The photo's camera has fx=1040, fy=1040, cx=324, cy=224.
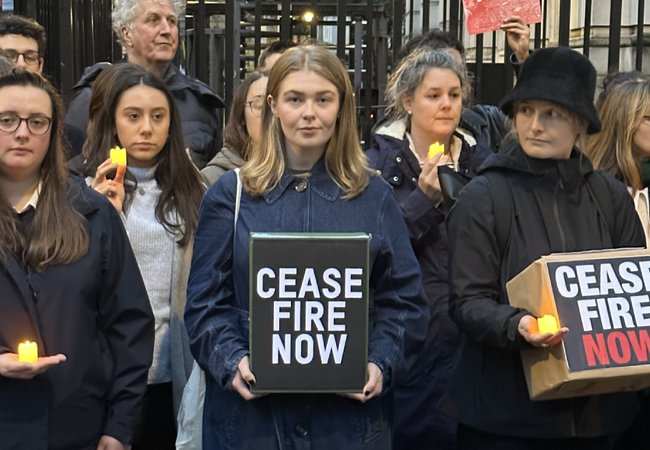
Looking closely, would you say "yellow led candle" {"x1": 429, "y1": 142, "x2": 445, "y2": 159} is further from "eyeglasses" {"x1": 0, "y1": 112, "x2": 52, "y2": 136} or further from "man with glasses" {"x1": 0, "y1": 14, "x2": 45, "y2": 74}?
"man with glasses" {"x1": 0, "y1": 14, "x2": 45, "y2": 74}

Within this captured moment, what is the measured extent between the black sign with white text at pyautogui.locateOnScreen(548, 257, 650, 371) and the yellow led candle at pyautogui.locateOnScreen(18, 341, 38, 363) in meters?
1.57

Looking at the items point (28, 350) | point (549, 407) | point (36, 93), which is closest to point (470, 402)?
point (549, 407)

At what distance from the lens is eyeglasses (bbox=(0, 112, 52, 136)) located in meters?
3.27

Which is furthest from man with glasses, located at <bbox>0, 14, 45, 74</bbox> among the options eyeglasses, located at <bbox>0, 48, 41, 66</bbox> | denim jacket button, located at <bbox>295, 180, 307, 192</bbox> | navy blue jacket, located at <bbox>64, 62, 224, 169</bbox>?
denim jacket button, located at <bbox>295, 180, 307, 192</bbox>

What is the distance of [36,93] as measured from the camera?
131 inches

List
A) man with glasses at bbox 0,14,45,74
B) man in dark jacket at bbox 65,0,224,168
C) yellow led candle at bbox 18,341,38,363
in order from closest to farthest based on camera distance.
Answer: yellow led candle at bbox 18,341,38,363
man with glasses at bbox 0,14,45,74
man in dark jacket at bbox 65,0,224,168

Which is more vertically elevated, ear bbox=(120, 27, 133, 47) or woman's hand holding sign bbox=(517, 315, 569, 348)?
ear bbox=(120, 27, 133, 47)

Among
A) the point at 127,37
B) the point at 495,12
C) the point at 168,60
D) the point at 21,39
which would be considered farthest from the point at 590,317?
the point at 21,39

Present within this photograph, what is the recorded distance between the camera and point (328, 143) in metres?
3.38

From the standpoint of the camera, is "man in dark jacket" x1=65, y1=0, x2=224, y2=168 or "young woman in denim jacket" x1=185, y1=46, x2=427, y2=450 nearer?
"young woman in denim jacket" x1=185, y1=46, x2=427, y2=450

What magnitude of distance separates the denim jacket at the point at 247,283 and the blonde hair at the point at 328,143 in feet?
0.11

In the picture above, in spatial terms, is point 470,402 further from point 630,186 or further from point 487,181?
point 630,186

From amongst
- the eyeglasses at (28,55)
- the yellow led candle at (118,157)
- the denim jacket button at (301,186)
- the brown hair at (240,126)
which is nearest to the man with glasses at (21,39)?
the eyeglasses at (28,55)

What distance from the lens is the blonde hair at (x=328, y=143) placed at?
3.30 metres
